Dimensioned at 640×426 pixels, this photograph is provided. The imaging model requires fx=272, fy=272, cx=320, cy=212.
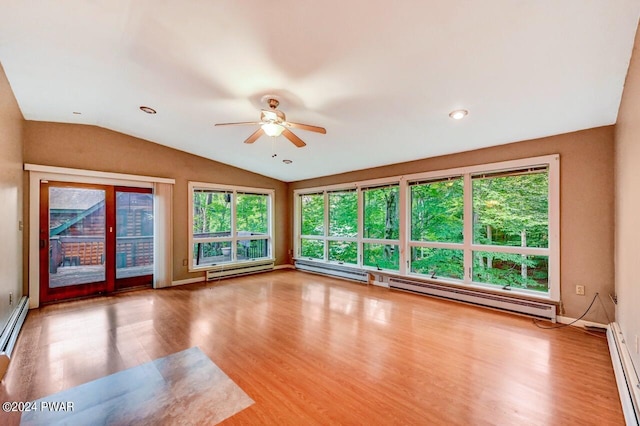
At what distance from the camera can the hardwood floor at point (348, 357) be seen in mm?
1940

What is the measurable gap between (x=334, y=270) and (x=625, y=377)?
182 inches

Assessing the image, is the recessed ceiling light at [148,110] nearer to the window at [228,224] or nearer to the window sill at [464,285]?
the window at [228,224]

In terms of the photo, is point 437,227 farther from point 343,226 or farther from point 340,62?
point 340,62

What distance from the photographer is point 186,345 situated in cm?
288

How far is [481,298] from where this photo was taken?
4.07m

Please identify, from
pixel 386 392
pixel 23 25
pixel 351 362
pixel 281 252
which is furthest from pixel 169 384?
pixel 281 252

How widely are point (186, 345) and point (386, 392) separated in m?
2.07

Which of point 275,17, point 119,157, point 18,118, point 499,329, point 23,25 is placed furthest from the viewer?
point 119,157

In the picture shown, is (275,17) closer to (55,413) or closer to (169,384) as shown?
(169,384)

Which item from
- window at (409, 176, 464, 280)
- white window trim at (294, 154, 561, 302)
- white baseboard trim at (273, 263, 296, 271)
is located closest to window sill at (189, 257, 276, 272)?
white baseboard trim at (273, 263, 296, 271)

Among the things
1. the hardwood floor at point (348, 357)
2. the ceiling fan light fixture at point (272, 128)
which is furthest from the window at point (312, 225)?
the ceiling fan light fixture at point (272, 128)

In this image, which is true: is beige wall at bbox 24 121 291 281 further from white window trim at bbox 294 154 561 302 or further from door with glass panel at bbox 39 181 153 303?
white window trim at bbox 294 154 561 302

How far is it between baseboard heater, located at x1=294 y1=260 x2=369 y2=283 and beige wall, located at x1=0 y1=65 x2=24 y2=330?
16.2 feet

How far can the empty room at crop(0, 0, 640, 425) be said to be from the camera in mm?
1984
